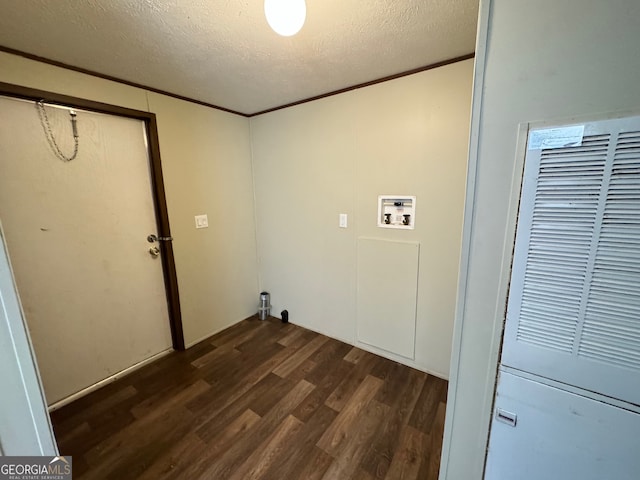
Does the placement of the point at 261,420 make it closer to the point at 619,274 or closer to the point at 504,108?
the point at 619,274

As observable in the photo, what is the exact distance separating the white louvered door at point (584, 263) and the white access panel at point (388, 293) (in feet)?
3.98

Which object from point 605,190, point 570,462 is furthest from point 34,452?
point 605,190

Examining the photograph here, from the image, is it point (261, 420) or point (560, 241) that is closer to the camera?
point (560, 241)

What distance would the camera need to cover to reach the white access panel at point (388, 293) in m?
1.98

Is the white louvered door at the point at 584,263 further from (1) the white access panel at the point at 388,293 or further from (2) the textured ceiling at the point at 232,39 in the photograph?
(1) the white access panel at the point at 388,293

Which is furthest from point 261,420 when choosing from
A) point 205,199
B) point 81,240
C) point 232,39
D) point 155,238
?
point 232,39

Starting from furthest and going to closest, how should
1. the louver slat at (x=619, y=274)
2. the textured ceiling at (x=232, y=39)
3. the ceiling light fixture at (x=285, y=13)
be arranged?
the textured ceiling at (x=232, y=39), the ceiling light fixture at (x=285, y=13), the louver slat at (x=619, y=274)

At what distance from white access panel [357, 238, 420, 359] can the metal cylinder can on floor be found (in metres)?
1.17

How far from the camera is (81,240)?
1756 mm

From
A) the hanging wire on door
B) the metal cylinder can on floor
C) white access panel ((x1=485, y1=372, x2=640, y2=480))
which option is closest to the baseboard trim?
the metal cylinder can on floor

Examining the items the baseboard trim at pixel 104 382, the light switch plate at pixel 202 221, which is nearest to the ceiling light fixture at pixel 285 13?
the light switch plate at pixel 202 221

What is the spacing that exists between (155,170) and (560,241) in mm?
2466

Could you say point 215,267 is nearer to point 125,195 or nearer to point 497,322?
point 125,195

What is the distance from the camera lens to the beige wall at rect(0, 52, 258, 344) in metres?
2.04
